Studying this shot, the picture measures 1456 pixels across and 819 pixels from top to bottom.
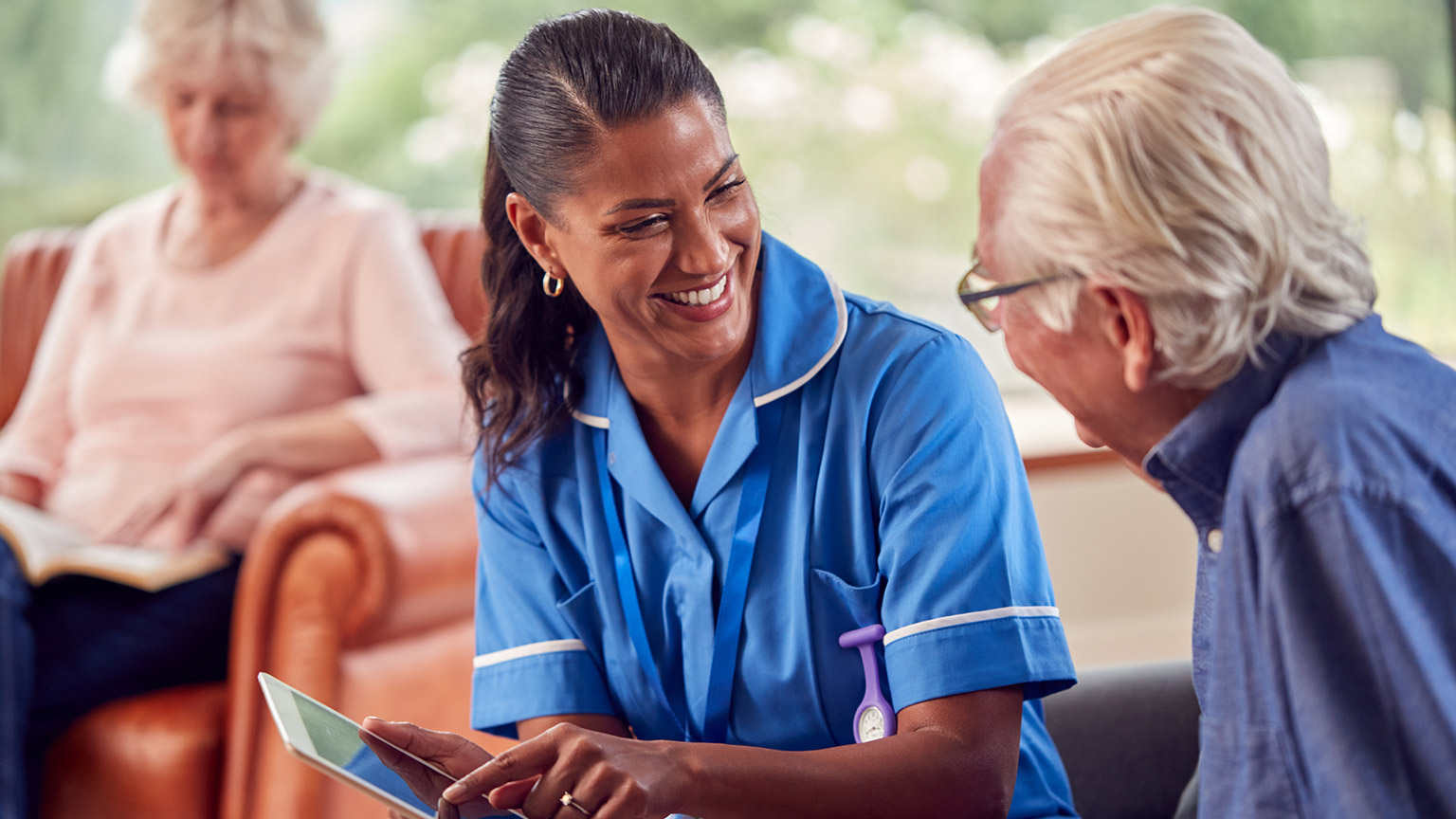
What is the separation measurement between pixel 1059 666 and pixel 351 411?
54.0 inches

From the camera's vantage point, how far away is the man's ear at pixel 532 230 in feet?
4.10

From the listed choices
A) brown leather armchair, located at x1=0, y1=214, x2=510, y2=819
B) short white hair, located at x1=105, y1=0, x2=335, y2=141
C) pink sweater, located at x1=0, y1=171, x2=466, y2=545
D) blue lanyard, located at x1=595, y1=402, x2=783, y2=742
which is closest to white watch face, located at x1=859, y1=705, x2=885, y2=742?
blue lanyard, located at x1=595, y1=402, x2=783, y2=742

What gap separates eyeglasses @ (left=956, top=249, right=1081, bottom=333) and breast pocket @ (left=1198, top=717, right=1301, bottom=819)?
0.31m

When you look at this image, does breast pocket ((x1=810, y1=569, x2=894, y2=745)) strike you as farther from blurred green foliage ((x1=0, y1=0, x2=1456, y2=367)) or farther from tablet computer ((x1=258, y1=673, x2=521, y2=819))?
blurred green foliage ((x1=0, y1=0, x2=1456, y2=367))

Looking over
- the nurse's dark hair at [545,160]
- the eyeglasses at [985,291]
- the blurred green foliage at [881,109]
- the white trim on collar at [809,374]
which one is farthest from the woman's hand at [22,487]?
the eyeglasses at [985,291]

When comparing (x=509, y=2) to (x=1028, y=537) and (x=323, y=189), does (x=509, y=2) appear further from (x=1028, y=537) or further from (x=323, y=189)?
(x=1028, y=537)

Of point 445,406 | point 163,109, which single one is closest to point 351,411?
point 445,406

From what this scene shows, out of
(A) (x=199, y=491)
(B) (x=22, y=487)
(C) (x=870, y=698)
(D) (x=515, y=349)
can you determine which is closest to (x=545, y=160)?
(D) (x=515, y=349)

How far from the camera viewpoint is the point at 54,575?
6.17ft

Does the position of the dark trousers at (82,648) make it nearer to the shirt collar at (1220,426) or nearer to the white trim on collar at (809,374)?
the white trim on collar at (809,374)

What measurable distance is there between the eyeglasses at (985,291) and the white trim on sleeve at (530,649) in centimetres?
53

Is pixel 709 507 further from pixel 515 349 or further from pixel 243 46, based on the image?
pixel 243 46

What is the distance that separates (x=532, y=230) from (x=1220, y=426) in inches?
28.3

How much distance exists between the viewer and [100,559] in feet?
6.24
